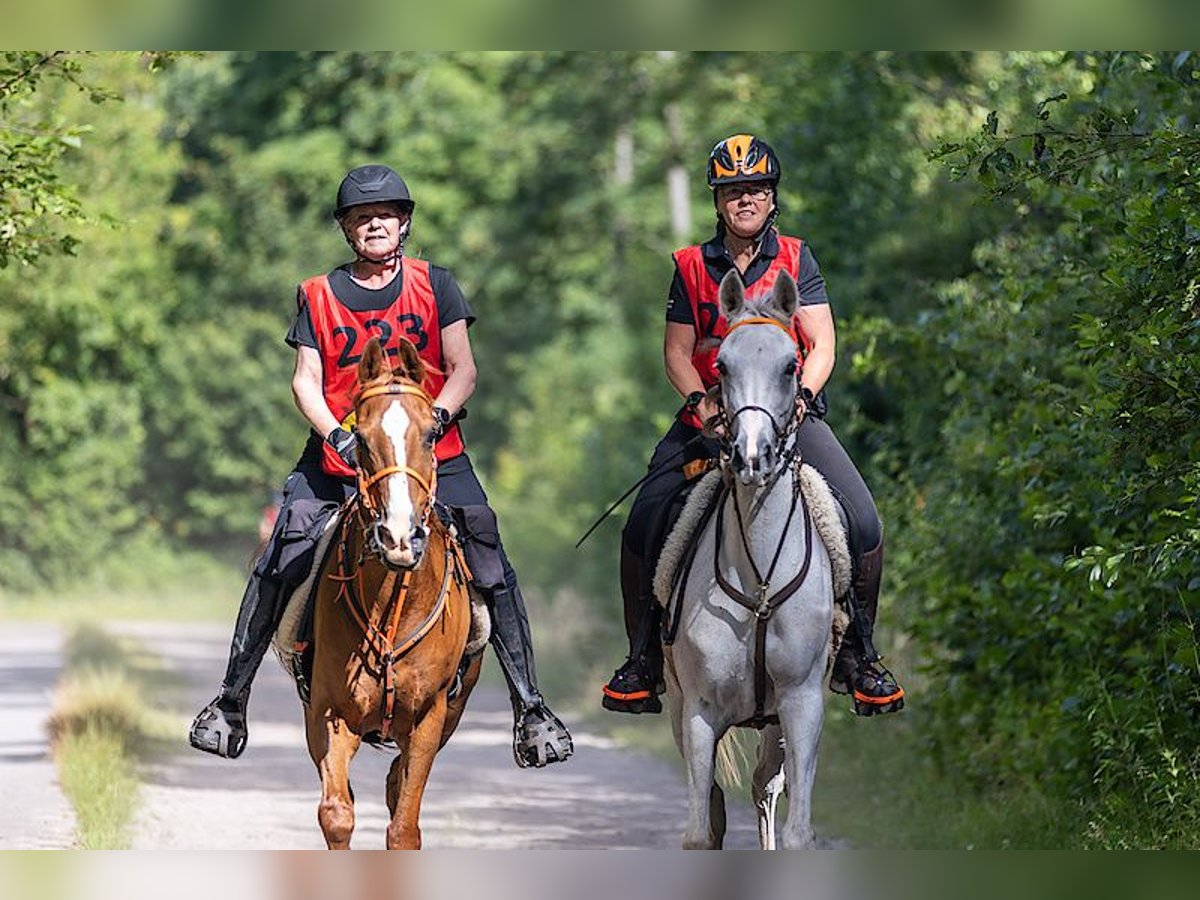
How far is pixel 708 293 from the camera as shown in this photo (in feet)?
32.8

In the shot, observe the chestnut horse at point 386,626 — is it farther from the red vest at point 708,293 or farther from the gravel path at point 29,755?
the gravel path at point 29,755

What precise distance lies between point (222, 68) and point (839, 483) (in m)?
36.1

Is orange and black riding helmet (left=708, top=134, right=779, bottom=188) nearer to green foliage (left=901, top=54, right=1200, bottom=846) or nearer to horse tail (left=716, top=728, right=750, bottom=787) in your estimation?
green foliage (left=901, top=54, right=1200, bottom=846)

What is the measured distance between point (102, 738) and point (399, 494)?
29.9 feet

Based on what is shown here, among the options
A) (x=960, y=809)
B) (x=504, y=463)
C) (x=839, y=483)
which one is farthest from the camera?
(x=504, y=463)

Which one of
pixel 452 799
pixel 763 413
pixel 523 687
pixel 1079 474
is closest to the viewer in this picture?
pixel 763 413

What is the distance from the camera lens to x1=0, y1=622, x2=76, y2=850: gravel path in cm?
1259

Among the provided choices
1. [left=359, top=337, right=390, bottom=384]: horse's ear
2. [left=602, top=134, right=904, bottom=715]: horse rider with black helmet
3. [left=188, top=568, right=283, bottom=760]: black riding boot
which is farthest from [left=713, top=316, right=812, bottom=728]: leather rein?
[left=188, top=568, right=283, bottom=760]: black riding boot

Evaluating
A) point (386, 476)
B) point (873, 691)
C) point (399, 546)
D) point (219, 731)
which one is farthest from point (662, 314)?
point (399, 546)

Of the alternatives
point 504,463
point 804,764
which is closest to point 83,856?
point 804,764

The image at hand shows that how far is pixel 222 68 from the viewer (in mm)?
44312

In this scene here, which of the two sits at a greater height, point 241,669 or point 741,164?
point 741,164

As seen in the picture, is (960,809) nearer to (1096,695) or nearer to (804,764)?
(1096,695)

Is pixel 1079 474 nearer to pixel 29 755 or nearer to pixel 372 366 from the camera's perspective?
pixel 372 366
